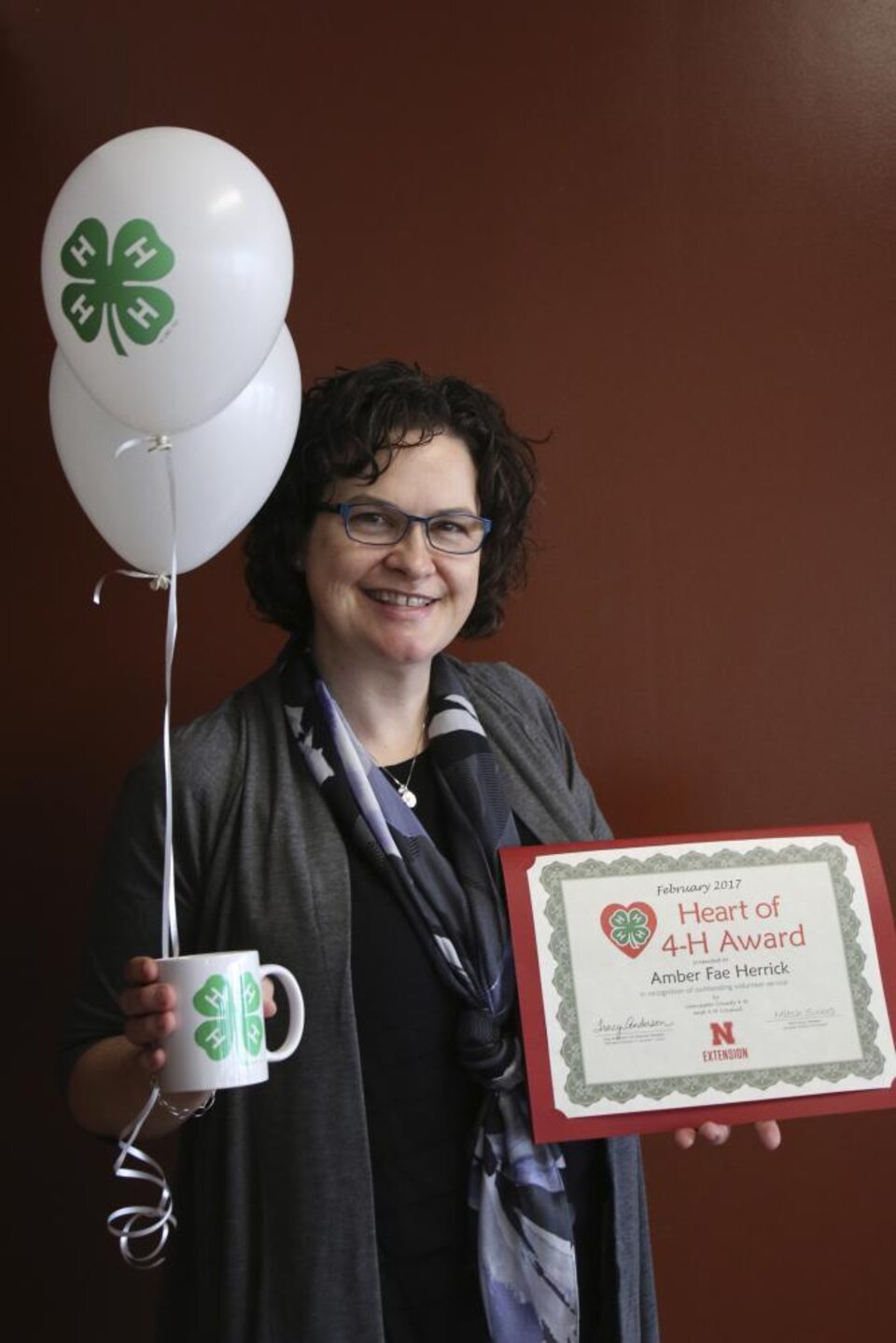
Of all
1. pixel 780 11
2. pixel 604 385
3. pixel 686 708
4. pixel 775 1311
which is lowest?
pixel 775 1311

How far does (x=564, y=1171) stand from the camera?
153 centimetres

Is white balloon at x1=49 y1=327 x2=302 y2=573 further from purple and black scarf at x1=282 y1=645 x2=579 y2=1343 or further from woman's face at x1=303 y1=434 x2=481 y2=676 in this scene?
purple and black scarf at x1=282 y1=645 x2=579 y2=1343

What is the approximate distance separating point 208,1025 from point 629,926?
475 mm

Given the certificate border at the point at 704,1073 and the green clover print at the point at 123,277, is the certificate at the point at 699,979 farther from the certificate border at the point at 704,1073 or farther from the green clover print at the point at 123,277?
the green clover print at the point at 123,277

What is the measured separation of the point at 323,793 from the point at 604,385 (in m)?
0.93

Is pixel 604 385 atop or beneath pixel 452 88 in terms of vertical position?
beneath

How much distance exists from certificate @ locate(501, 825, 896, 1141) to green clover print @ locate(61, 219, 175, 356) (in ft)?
2.08

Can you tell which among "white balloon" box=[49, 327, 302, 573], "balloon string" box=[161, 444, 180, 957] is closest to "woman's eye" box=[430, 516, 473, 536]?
"white balloon" box=[49, 327, 302, 573]

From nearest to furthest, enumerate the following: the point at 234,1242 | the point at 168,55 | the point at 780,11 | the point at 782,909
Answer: the point at 234,1242
the point at 782,909
the point at 168,55
the point at 780,11

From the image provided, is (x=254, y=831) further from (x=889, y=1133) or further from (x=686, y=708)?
(x=889, y=1133)

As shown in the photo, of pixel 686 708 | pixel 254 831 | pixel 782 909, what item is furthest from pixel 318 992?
pixel 686 708

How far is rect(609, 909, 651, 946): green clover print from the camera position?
4.86 feet

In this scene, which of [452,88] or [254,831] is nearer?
[254,831]

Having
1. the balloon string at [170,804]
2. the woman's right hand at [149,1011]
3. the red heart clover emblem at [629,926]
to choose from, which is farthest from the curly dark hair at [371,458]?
the woman's right hand at [149,1011]
